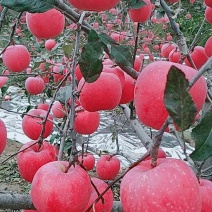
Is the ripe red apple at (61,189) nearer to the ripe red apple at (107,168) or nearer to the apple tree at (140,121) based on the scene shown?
the apple tree at (140,121)

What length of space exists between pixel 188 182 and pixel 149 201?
0.06 metres

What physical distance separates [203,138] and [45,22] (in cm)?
64

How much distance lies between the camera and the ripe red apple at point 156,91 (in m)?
0.65

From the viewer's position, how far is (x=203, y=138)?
609mm

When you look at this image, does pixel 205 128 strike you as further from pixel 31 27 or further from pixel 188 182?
pixel 31 27

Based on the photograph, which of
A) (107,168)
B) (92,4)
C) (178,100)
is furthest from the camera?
(107,168)

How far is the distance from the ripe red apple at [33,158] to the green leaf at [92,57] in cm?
36

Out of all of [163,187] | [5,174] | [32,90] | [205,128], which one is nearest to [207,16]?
[205,128]

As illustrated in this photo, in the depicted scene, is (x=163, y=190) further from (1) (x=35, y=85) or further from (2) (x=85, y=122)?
(1) (x=35, y=85)

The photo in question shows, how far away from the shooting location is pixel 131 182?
1.88 feet

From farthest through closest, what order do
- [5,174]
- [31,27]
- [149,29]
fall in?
[149,29] < [5,174] < [31,27]

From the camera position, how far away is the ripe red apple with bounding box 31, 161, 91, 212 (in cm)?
70

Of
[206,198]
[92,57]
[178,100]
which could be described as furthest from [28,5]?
[206,198]

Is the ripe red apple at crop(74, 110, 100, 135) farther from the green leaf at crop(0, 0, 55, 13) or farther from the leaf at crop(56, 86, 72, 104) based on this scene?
the green leaf at crop(0, 0, 55, 13)
